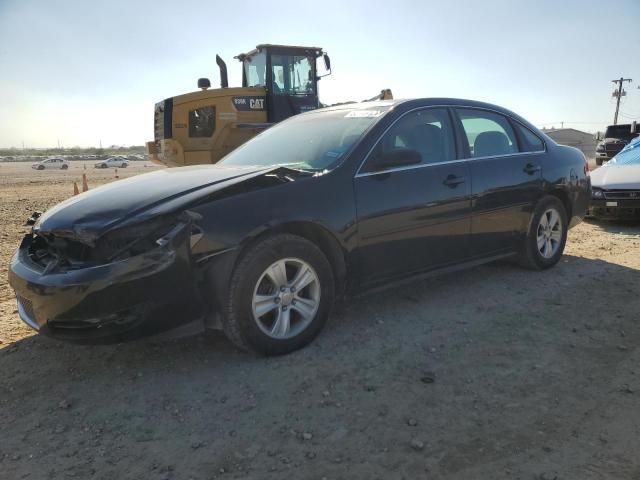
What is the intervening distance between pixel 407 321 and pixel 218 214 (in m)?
1.71

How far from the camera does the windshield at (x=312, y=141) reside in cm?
375

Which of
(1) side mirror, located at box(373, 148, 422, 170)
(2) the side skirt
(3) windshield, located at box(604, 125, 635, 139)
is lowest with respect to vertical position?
(2) the side skirt

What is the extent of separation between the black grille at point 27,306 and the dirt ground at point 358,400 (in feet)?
1.24

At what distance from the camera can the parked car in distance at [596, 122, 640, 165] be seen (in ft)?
55.2

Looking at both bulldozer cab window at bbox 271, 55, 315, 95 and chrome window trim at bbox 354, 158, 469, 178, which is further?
bulldozer cab window at bbox 271, 55, 315, 95

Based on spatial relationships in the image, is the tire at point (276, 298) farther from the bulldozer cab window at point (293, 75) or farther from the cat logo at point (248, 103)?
the bulldozer cab window at point (293, 75)

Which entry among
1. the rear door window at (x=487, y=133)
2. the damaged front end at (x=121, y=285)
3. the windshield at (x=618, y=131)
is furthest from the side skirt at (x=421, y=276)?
the windshield at (x=618, y=131)

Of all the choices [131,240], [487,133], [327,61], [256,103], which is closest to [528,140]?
[487,133]

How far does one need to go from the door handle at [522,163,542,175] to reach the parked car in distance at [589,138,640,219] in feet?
11.4

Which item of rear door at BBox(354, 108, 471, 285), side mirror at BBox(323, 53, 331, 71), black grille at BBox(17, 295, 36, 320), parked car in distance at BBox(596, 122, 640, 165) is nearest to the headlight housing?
black grille at BBox(17, 295, 36, 320)

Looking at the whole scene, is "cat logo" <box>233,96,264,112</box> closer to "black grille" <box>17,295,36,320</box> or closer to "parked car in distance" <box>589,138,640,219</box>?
"parked car in distance" <box>589,138,640,219</box>

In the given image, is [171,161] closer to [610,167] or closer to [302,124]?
[302,124]

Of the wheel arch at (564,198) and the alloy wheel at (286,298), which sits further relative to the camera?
the wheel arch at (564,198)

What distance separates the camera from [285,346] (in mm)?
3271
